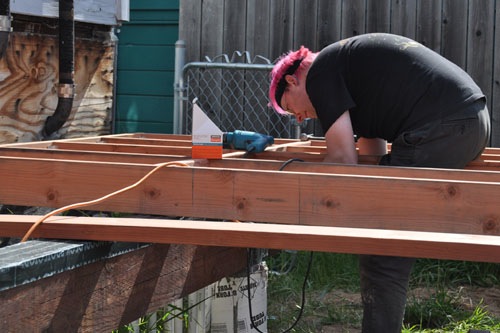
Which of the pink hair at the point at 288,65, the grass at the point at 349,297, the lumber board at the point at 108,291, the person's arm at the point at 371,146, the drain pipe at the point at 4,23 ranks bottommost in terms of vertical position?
the grass at the point at 349,297

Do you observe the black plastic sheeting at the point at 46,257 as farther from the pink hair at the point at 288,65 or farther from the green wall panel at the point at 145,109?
the green wall panel at the point at 145,109

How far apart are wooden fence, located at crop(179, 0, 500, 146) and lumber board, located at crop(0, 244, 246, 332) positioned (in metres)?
4.51

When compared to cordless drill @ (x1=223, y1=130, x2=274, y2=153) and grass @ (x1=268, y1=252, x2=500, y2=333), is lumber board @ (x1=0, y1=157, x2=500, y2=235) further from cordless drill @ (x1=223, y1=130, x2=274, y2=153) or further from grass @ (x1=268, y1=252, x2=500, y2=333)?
grass @ (x1=268, y1=252, x2=500, y2=333)

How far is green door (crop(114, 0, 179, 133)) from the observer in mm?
8805

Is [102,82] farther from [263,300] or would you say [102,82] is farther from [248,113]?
[263,300]

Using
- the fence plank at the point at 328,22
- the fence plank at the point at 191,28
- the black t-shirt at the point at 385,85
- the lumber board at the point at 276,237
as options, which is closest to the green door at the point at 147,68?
the fence plank at the point at 191,28

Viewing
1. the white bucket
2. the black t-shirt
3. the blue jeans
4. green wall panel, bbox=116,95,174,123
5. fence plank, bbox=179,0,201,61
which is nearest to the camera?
the blue jeans

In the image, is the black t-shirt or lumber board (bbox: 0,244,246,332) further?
the black t-shirt

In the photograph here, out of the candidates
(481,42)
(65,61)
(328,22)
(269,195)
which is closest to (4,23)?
(65,61)

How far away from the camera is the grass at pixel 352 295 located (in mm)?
5366

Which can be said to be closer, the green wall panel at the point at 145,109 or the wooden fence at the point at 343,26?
the wooden fence at the point at 343,26

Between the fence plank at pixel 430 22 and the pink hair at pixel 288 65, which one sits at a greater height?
the fence plank at pixel 430 22

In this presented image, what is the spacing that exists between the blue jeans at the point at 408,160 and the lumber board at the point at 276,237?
1.42 m

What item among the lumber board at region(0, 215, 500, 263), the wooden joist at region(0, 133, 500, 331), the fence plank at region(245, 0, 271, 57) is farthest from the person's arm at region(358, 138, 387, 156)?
the fence plank at region(245, 0, 271, 57)
